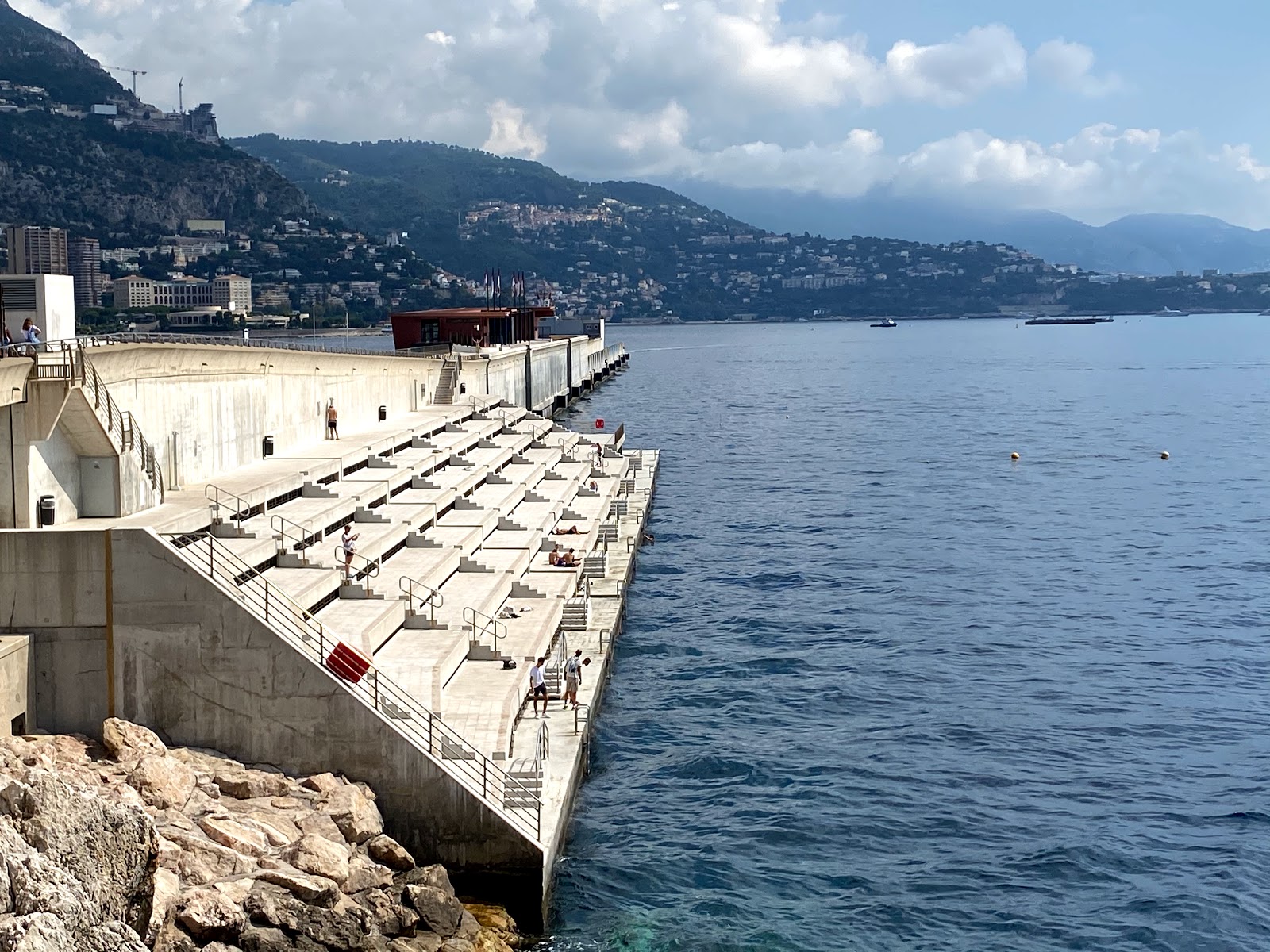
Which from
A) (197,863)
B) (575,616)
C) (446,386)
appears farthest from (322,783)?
(446,386)

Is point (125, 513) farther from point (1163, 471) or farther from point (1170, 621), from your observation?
point (1163, 471)

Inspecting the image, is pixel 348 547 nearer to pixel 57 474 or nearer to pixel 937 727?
pixel 57 474

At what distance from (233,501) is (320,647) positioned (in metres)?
8.29

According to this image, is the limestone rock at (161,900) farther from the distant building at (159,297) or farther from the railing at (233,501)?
the distant building at (159,297)

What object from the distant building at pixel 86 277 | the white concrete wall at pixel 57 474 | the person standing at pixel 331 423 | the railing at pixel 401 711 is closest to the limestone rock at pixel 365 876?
the railing at pixel 401 711

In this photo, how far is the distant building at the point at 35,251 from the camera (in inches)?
4035

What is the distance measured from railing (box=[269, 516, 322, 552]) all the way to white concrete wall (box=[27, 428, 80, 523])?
13.6ft

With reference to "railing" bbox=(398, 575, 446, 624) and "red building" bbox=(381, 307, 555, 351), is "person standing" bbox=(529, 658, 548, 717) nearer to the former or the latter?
"railing" bbox=(398, 575, 446, 624)

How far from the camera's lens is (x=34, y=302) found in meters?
29.7

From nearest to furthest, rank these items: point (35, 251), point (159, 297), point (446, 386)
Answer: point (446, 386) → point (35, 251) → point (159, 297)

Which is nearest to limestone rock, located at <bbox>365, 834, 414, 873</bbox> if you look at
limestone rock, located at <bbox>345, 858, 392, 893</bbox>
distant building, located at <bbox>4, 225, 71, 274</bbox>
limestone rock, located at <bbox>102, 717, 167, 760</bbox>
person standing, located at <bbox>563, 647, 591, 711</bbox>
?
limestone rock, located at <bbox>345, 858, 392, 893</bbox>

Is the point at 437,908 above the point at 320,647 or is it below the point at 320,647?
below

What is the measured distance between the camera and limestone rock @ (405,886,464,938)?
19.6m

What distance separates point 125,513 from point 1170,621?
28.2 m
